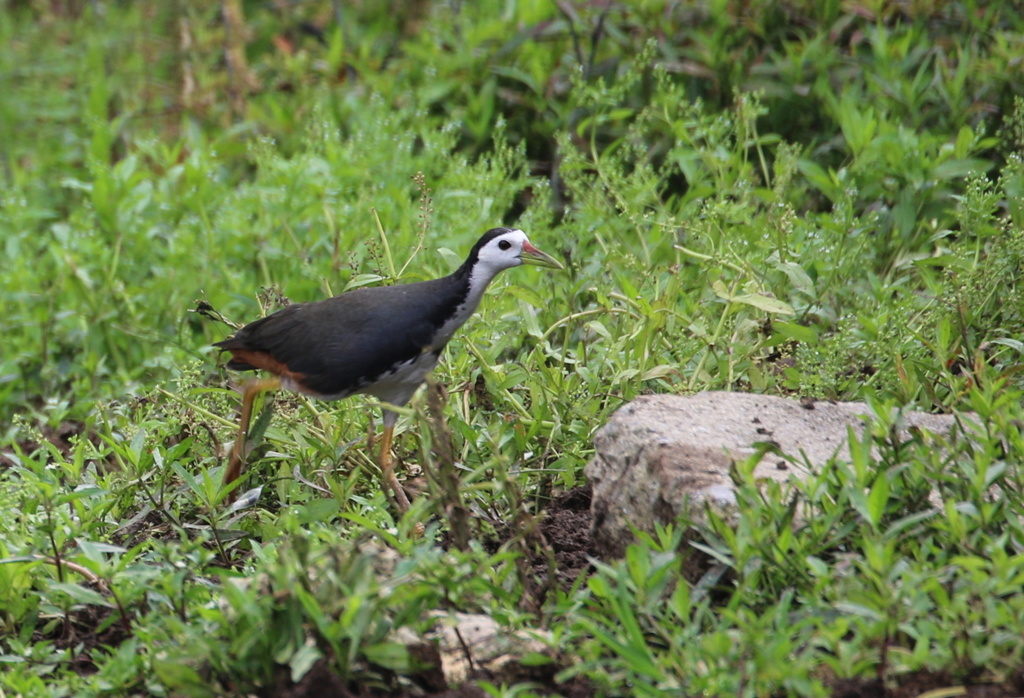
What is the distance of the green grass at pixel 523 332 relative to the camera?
2.60m

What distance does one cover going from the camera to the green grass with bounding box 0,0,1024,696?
2.60 m

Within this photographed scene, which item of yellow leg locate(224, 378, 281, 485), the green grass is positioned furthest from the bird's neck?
yellow leg locate(224, 378, 281, 485)

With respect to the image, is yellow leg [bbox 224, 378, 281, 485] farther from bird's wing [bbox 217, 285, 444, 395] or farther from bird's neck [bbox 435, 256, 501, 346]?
bird's neck [bbox 435, 256, 501, 346]

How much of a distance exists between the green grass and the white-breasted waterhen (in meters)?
0.16

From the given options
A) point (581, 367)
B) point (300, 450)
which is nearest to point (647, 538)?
point (581, 367)

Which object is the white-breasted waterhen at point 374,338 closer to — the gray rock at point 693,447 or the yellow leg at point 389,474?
the yellow leg at point 389,474

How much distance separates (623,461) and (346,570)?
3.25 ft

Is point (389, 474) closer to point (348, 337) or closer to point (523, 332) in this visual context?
point (348, 337)

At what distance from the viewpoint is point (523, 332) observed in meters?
4.30

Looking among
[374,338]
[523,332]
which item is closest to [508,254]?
[523,332]

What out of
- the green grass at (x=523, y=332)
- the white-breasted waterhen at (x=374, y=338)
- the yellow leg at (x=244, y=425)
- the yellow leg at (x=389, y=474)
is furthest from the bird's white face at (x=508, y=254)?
the yellow leg at (x=244, y=425)

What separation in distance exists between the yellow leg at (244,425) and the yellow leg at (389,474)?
16.9 inches

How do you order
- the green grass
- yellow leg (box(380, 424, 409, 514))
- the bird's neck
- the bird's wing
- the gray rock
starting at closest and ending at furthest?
1. the green grass
2. the gray rock
3. yellow leg (box(380, 424, 409, 514))
4. the bird's wing
5. the bird's neck

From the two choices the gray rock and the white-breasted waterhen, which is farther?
the white-breasted waterhen
